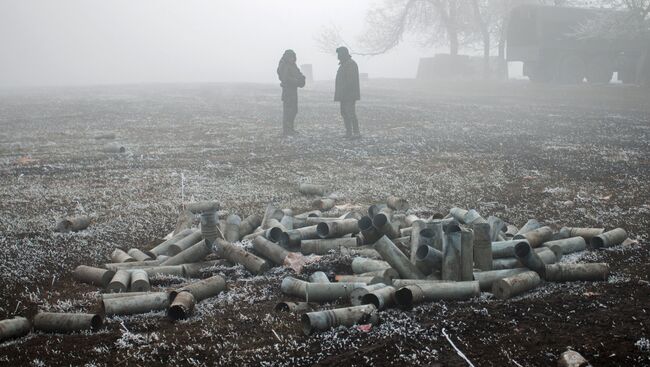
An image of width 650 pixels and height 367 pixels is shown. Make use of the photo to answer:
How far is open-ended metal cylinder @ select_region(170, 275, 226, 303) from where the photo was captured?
14.6 ft

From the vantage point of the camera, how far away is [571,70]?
30.9 meters

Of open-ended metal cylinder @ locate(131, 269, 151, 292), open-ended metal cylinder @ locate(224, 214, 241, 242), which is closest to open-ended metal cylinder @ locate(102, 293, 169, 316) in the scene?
open-ended metal cylinder @ locate(131, 269, 151, 292)

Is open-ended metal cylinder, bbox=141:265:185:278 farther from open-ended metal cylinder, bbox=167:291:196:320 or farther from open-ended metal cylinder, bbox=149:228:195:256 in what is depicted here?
open-ended metal cylinder, bbox=167:291:196:320

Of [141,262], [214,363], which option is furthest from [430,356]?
[141,262]

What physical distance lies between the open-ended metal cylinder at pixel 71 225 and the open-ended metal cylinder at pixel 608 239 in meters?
5.72

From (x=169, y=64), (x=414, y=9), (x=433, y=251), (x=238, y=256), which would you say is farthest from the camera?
(x=169, y=64)

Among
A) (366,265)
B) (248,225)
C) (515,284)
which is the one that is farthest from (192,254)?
(515,284)

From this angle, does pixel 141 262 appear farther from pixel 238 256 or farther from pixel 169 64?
pixel 169 64

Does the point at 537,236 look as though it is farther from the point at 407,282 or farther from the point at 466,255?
the point at 407,282

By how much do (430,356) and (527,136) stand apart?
38.0 ft

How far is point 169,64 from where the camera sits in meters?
87.1

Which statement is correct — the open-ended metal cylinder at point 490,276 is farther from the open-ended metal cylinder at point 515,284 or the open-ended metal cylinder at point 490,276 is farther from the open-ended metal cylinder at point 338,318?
the open-ended metal cylinder at point 338,318

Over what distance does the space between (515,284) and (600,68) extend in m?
30.6

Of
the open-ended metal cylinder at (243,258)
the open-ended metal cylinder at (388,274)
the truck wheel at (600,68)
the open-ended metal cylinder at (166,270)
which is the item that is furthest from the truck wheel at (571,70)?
the open-ended metal cylinder at (166,270)
